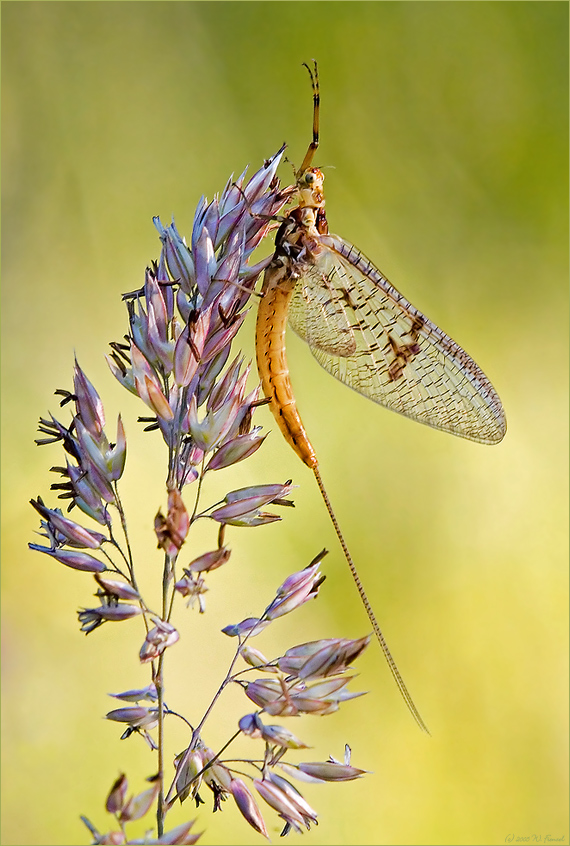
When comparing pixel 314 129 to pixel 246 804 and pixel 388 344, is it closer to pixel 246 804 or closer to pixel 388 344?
pixel 388 344

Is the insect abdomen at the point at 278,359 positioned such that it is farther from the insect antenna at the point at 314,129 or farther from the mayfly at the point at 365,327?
the insect antenna at the point at 314,129

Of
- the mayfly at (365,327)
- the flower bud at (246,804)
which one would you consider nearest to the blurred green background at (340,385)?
the mayfly at (365,327)

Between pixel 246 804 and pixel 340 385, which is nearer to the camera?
pixel 246 804

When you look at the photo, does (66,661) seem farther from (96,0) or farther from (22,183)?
(96,0)

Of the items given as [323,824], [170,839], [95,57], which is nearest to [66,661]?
[323,824]

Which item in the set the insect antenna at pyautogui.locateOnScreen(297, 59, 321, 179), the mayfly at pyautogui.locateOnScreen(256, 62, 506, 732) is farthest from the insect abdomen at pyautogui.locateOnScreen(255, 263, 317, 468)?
the insect antenna at pyautogui.locateOnScreen(297, 59, 321, 179)

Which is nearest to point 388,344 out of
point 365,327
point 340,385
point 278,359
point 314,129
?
point 365,327
